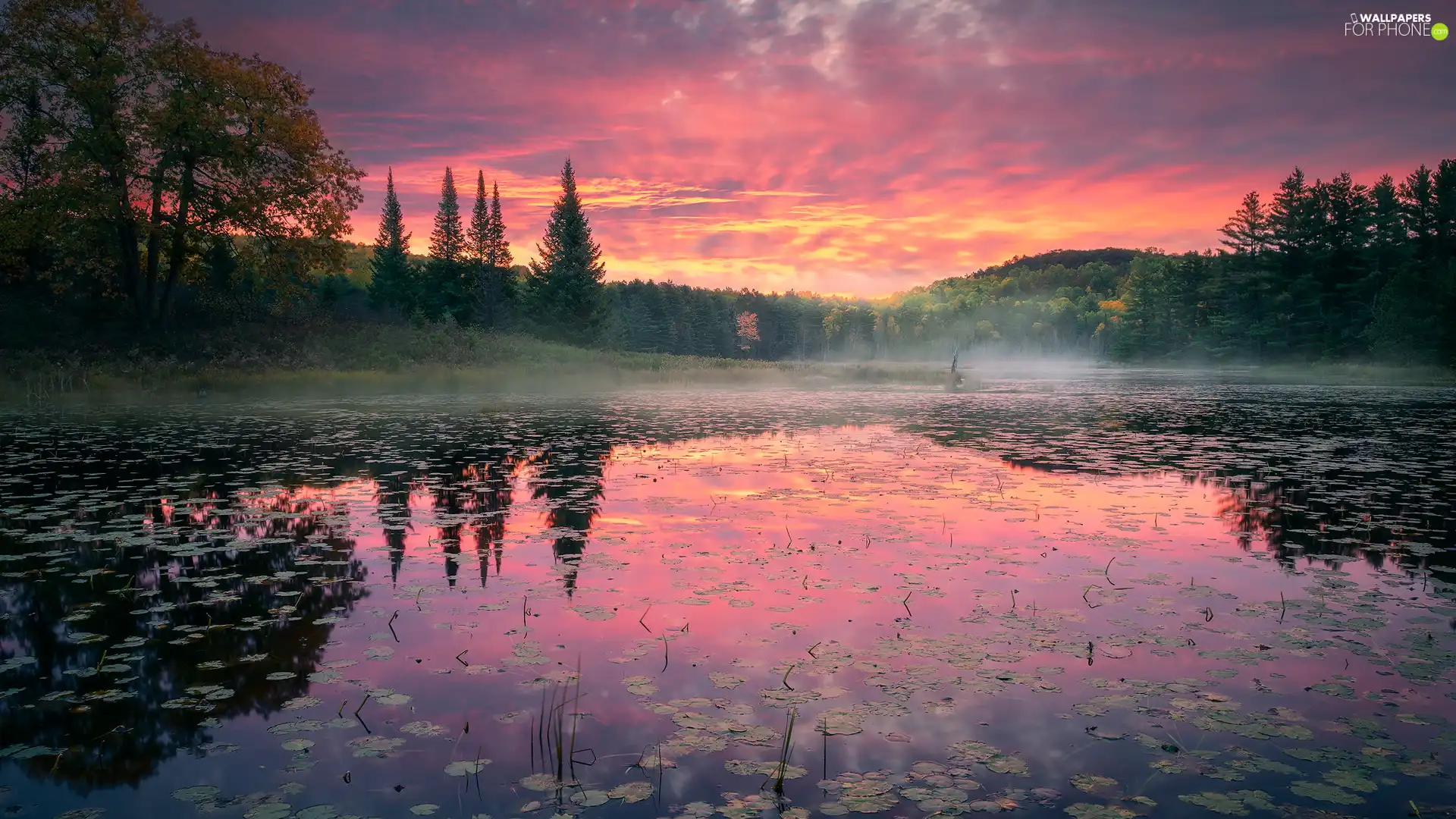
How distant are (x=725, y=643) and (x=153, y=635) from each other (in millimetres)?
4617

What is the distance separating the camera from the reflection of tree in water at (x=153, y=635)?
16.4ft

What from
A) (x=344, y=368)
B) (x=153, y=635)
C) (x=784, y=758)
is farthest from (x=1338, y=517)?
(x=344, y=368)

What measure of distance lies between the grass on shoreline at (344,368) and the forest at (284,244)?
1032mm

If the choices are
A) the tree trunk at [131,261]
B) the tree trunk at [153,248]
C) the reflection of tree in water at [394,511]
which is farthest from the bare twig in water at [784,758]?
the tree trunk at [131,261]

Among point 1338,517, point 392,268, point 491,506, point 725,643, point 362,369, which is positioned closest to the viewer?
point 725,643

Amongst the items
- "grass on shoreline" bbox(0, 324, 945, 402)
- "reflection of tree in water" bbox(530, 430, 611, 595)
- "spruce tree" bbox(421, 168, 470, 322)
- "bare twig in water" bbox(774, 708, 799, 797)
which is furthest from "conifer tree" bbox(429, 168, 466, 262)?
"bare twig in water" bbox(774, 708, 799, 797)

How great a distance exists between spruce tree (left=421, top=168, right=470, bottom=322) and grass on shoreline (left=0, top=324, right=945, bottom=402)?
25.5m

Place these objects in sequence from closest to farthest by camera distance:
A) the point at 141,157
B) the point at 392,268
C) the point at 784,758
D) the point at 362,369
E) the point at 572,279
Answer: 1. the point at 784,758
2. the point at 141,157
3. the point at 362,369
4. the point at 572,279
5. the point at 392,268

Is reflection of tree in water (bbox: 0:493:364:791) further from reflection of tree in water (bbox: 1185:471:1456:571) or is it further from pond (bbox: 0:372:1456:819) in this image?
reflection of tree in water (bbox: 1185:471:1456:571)

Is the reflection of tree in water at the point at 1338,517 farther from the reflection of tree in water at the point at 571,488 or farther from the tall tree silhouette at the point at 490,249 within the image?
the tall tree silhouette at the point at 490,249

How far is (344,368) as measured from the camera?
131ft

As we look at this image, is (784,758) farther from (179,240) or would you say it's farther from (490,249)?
(490,249)

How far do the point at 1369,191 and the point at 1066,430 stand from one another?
77.4 meters

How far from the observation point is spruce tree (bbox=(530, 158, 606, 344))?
74.6 m
